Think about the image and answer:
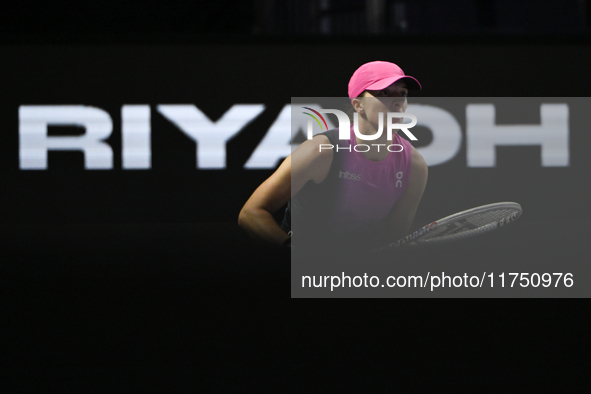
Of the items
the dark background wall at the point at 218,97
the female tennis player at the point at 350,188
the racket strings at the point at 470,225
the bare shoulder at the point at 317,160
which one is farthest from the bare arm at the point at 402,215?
the dark background wall at the point at 218,97

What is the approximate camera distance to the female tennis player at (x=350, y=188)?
7.06 feet

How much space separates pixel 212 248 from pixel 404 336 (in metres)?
1.59

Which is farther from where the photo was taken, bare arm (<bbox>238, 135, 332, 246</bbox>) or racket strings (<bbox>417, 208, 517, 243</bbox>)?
bare arm (<bbox>238, 135, 332, 246</bbox>)

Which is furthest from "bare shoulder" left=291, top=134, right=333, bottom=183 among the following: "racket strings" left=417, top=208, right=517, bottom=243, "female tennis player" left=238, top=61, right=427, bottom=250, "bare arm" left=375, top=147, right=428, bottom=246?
"racket strings" left=417, top=208, right=517, bottom=243

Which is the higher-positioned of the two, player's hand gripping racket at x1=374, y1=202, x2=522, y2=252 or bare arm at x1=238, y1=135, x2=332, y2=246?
bare arm at x1=238, y1=135, x2=332, y2=246

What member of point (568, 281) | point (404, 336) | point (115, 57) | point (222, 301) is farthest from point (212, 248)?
point (568, 281)

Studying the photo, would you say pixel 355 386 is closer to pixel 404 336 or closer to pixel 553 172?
pixel 404 336

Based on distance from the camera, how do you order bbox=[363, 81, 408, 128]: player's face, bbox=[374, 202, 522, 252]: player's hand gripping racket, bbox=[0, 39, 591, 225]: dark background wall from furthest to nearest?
1. bbox=[0, 39, 591, 225]: dark background wall
2. bbox=[363, 81, 408, 128]: player's face
3. bbox=[374, 202, 522, 252]: player's hand gripping racket

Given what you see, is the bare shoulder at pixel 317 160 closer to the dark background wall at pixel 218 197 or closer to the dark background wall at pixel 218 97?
the dark background wall at pixel 218 197

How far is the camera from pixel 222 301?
2295 mm

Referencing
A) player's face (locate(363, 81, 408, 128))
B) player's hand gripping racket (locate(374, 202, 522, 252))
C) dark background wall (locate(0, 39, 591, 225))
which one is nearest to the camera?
player's hand gripping racket (locate(374, 202, 522, 252))

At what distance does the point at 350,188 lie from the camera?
2.16 m

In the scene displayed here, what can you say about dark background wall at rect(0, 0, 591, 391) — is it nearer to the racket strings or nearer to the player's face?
the racket strings

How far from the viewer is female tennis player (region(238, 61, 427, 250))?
2152 mm
